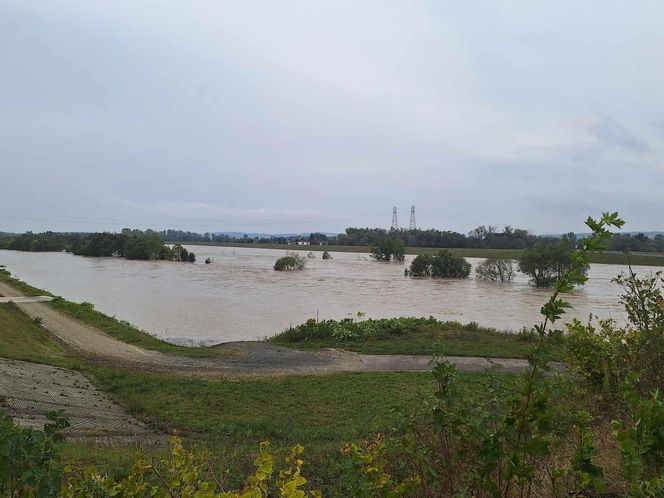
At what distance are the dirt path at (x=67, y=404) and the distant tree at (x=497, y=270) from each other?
53.1m

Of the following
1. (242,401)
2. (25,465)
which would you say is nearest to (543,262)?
(242,401)

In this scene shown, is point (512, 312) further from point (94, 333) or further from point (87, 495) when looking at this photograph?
point (87, 495)

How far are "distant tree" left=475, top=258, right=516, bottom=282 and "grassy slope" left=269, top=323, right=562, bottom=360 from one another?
122ft

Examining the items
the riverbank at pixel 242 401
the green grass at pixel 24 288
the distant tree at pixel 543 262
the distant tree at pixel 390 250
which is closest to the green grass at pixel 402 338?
the riverbank at pixel 242 401

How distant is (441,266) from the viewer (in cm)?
6438

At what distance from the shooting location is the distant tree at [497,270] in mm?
60219

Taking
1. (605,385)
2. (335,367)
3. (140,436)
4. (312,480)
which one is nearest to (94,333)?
(335,367)

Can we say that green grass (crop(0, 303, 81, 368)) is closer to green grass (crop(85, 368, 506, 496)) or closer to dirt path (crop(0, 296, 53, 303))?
green grass (crop(85, 368, 506, 496))

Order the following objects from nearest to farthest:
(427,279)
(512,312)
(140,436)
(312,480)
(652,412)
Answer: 1. (652,412)
2. (312,480)
3. (140,436)
4. (512,312)
5. (427,279)

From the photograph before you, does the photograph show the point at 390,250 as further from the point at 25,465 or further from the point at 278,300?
the point at 25,465

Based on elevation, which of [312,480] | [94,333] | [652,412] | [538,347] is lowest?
[94,333]

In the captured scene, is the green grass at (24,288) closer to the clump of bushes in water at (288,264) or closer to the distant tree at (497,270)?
the clump of bushes in water at (288,264)

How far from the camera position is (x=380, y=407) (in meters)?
12.1

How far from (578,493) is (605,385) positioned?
175 inches
